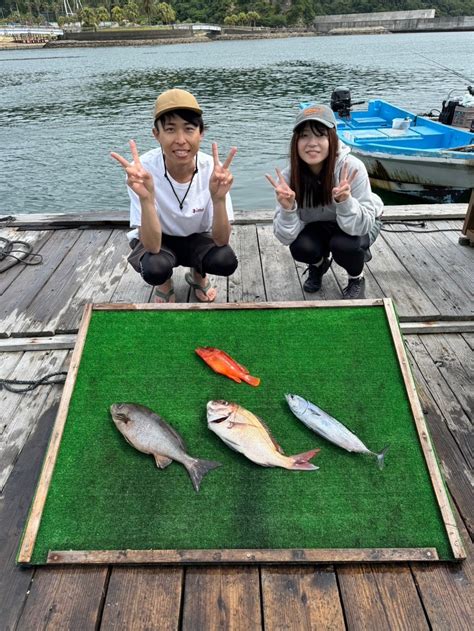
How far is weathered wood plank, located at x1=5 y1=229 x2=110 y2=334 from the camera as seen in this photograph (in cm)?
345

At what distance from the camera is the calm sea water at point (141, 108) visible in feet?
42.6

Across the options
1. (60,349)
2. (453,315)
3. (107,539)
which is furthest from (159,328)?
(453,315)

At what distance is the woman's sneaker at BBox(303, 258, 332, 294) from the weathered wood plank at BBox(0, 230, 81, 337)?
236 cm

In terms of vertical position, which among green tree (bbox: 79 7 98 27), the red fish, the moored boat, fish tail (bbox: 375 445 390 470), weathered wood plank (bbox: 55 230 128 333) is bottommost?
the moored boat

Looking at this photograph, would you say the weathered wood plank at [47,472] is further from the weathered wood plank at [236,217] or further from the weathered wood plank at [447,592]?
the weathered wood plank at [236,217]

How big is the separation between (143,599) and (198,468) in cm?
56

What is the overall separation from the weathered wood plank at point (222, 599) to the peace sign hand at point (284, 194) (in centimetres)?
223

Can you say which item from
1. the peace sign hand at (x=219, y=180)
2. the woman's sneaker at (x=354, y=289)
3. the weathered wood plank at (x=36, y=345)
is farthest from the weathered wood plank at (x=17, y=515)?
the woman's sneaker at (x=354, y=289)

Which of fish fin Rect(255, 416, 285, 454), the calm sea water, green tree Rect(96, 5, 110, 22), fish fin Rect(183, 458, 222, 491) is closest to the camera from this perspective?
fish fin Rect(183, 458, 222, 491)

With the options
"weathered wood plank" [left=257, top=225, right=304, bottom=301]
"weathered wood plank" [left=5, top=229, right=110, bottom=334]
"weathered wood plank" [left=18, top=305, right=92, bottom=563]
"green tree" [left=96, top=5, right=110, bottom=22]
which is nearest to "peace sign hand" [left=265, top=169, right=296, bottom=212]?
"weathered wood plank" [left=257, top=225, right=304, bottom=301]

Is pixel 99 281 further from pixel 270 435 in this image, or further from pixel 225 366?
pixel 270 435

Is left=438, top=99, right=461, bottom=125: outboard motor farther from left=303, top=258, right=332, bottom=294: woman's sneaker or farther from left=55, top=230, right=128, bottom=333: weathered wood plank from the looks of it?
left=55, top=230, right=128, bottom=333: weathered wood plank

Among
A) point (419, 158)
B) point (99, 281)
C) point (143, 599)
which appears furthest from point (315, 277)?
point (419, 158)

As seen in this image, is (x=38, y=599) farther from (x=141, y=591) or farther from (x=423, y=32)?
(x=423, y=32)
